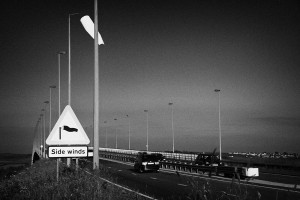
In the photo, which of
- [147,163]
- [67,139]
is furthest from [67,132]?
[147,163]

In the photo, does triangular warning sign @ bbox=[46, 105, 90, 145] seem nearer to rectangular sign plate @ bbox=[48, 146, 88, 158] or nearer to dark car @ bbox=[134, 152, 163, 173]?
rectangular sign plate @ bbox=[48, 146, 88, 158]

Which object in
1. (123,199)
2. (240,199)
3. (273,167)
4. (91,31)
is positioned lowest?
(273,167)

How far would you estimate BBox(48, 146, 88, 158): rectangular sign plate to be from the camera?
9.86 meters

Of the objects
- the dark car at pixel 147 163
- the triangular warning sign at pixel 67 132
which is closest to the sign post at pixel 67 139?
the triangular warning sign at pixel 67 132

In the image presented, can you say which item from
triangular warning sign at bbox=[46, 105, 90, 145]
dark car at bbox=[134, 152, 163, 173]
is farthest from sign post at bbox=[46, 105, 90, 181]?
dark car at bbox=[134, 152, 163, 173]

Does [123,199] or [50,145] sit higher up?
[50,145]

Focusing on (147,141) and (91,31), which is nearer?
(91,31)

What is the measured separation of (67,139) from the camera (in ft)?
32.6

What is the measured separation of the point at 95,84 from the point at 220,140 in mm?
40909

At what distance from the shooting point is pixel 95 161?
33.8 feet

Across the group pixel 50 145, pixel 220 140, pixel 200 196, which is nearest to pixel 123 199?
pixel 50 145

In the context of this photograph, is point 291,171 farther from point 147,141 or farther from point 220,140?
point 147,141

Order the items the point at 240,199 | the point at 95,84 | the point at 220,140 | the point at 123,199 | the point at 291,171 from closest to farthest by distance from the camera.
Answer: the point at 240,199 < the point at 123,199 < the point at 95,84 < the point at 291,171 < the point at 220,140

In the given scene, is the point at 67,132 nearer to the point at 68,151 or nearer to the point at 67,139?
the point at 67,139
